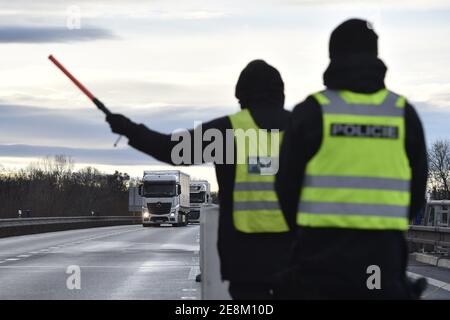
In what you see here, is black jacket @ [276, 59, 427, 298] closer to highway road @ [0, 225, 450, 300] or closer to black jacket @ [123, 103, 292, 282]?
black jacket @ [123, 103, 292, 282]

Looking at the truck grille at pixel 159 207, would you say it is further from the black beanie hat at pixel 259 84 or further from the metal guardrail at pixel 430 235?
the black beanie hat at pixel 259 84

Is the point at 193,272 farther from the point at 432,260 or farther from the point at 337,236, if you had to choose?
the point at 337,236

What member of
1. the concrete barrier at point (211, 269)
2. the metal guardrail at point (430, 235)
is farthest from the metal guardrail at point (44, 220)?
the concrete barrier at point (211, 269)

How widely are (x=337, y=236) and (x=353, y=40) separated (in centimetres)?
81

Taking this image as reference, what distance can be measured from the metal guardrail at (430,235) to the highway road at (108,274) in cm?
51

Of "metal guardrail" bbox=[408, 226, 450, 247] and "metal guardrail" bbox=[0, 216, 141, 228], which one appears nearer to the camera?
"metal guardrail" bbox=[408, 226, 450, 247]

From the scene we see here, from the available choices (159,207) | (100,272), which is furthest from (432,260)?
(159,207)

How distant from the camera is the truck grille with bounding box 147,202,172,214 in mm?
57922

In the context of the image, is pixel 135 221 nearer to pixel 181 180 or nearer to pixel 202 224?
pixel 181 180

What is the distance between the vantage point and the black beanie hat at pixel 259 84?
558 centimetres

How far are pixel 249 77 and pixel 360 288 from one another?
1.78 meters

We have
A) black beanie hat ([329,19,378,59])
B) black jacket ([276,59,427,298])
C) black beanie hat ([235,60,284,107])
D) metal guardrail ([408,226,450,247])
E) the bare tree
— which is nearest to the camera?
black jacket ([276,59,427,298])

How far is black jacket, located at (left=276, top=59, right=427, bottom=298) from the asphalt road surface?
379 inches

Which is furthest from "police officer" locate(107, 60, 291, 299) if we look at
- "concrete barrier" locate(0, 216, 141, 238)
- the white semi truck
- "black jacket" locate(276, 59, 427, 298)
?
the white semi truck
